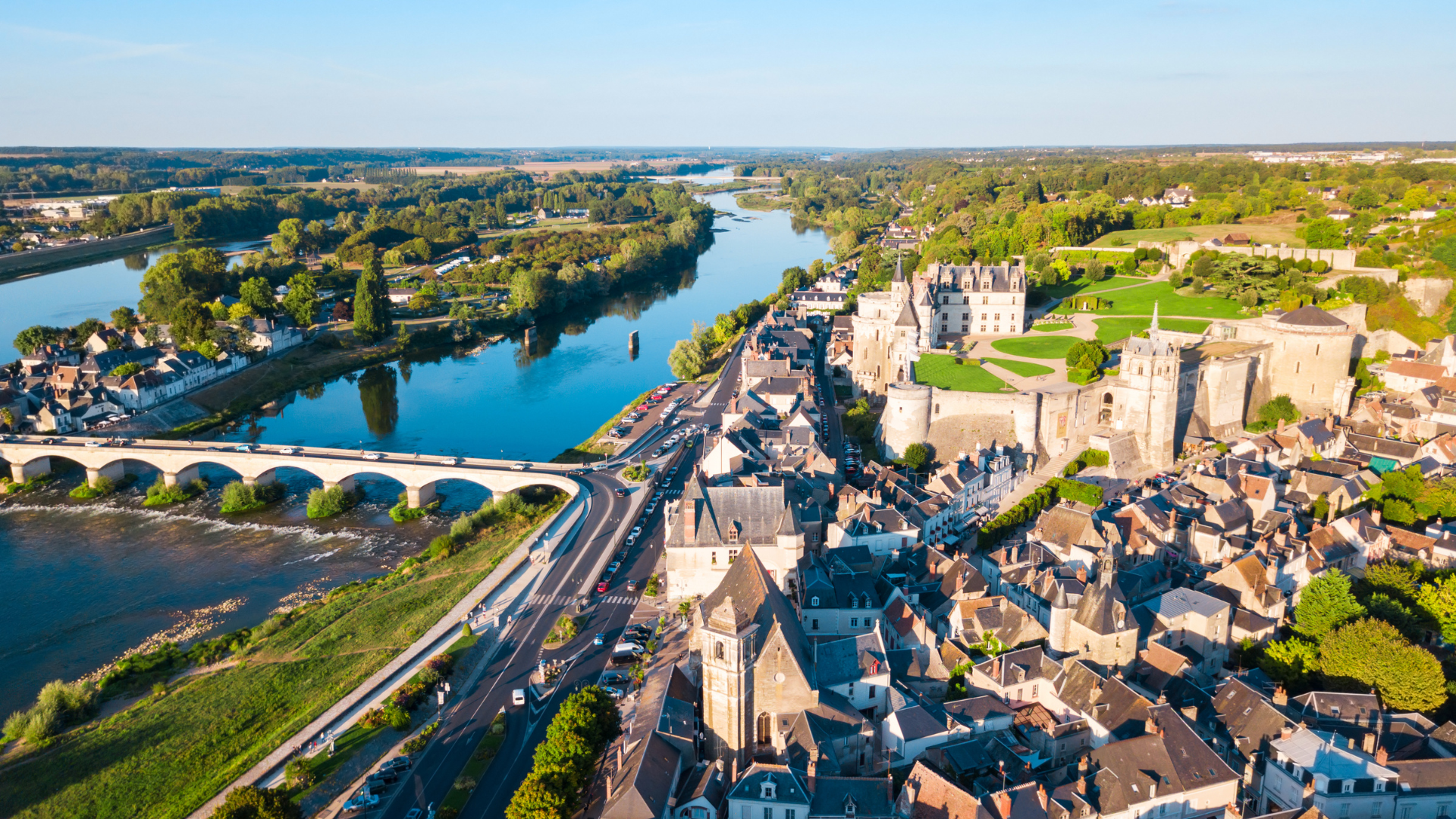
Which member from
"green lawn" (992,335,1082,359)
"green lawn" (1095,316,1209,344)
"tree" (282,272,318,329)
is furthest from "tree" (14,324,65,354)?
"green lawn" (1095,316,1209,344)

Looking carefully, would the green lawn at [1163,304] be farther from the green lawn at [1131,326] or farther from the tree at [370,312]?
the tree at [370,312]

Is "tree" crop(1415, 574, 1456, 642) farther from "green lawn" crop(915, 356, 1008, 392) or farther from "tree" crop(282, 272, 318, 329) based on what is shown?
"tree" crop(282, 272, 318, 329)

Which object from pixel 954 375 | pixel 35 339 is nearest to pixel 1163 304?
pixel 954 375

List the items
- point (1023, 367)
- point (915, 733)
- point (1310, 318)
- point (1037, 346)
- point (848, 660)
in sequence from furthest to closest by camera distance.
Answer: point (1037, 346) < point (1023, 367) < point (1310, 318) < point (848, 660) < point (915, 733)

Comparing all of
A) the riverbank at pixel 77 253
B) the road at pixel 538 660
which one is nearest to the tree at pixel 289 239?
the riverbank at pixel 77 253

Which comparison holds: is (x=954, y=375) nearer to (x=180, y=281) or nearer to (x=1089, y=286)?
(x=1089, y=286)

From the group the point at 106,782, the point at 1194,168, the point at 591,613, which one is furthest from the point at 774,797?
the point at 1194,168

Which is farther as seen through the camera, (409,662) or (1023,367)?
(1023,367)
